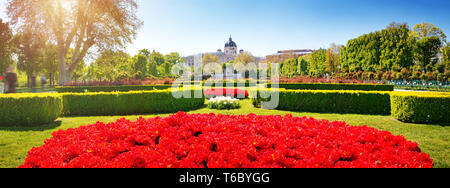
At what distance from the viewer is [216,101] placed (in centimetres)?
1076

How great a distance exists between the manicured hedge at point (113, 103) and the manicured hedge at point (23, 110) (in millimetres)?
2150

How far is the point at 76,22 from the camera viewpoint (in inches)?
792

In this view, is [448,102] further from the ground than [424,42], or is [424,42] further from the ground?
[424,42]

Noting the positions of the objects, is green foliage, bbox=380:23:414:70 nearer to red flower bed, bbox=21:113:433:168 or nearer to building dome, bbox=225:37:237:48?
red flower bed, bbox=21:113:433:168

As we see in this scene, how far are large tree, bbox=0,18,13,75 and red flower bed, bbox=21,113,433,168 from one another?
106 feet

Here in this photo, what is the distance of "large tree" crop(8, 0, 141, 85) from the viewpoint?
60.3 feet

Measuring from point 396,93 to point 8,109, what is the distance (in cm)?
1247

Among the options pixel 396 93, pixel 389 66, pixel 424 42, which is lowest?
pixel 396 93

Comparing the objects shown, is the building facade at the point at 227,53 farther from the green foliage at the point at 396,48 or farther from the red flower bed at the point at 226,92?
the red flower bed at the point at 226,92

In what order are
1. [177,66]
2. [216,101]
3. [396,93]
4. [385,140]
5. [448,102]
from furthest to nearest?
[177,66] < [216,101] < [396,93] < [448,102] < [385,140]

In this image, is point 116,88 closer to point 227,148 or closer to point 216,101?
point 216,101

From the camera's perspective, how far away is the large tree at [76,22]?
18.4m
